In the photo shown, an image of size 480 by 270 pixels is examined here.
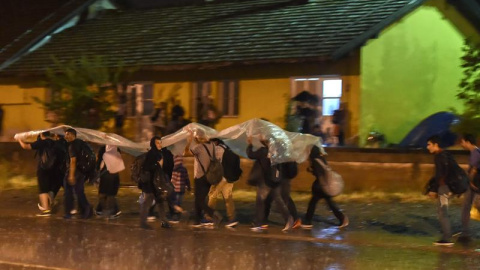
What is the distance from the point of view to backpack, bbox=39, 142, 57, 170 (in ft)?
46.2

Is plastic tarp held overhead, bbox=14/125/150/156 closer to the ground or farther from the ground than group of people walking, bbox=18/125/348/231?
farther from the ground

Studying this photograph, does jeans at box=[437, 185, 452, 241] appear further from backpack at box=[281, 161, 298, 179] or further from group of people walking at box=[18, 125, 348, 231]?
backpack at box=[281, 161, 298, 179]

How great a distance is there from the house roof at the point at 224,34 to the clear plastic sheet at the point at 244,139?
456 cm

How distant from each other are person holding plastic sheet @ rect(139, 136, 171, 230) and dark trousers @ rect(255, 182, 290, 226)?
5.12 feet

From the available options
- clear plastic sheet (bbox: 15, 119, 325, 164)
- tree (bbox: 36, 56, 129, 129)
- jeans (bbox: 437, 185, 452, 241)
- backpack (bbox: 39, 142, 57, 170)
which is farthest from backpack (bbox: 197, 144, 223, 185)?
tree (bbox: 36, 56, 129, 129)

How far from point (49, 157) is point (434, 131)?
26.6ft

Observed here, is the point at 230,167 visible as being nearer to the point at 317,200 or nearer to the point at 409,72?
the point at 317,200

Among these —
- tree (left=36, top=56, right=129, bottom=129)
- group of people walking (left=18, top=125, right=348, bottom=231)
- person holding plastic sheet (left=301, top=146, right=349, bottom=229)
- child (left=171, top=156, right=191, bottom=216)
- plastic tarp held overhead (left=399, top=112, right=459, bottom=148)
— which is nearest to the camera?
person holding plastic sheet (left=301, top=146, right=349, bottom=229)

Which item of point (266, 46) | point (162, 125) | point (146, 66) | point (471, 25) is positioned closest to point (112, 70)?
point (146, 66)

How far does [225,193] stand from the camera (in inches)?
499

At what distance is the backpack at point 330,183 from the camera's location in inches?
473

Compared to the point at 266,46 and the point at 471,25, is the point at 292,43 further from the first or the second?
the point at 471,25

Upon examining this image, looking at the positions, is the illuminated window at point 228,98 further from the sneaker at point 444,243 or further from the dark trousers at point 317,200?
the sneaker at point 444,243

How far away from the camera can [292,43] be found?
1817 centimetres
